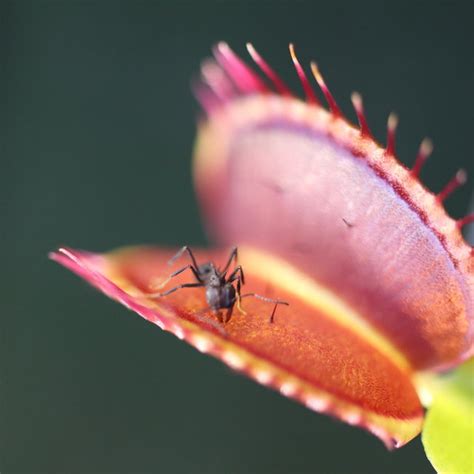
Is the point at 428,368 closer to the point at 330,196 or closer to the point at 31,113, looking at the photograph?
the point at 330,196

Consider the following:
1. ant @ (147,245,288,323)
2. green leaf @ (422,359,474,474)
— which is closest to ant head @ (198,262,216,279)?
ant @ (147,245,288,323)

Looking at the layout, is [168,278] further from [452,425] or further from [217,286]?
[452,425]

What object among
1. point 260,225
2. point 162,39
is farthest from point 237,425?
point 162,39

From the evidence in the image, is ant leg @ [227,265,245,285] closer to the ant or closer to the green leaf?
the ant

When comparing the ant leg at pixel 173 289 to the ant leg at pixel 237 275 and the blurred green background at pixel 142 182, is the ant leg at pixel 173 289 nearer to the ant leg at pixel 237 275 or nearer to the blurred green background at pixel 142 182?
the ant leg at pixel 237 275

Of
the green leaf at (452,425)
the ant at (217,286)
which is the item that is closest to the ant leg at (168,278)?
the ant at (217,286)

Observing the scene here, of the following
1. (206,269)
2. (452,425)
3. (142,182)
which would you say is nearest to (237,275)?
(206,269)

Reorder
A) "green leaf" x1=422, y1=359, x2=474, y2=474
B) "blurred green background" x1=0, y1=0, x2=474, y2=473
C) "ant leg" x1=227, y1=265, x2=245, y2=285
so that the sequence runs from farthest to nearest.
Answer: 1. "blurred green background" x1=0, y1=0, x2=474, y2=473
2. "ant leg" x1=227, y1=265, x2=245, y2=285
3. "green leaf" x1=422, y1=359, x2=474, y2=474
